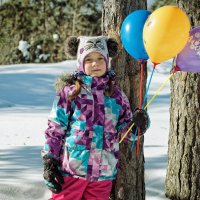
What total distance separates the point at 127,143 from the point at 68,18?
821 inches

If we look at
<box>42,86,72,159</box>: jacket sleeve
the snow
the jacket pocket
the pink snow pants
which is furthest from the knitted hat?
the snow

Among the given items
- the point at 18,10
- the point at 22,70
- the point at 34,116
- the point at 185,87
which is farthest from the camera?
the point at 18,10

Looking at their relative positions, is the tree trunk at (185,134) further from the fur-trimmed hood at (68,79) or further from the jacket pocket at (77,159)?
the jacket pocket at (77,159)

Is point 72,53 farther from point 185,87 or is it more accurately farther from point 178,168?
point 178,168

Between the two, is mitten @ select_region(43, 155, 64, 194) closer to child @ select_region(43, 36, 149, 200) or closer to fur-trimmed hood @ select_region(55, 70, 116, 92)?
child @ select_region(43, 36, 149, 200)

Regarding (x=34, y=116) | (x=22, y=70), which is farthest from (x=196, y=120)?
(x=22, y=70)

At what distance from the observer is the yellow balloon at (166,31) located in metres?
2.38

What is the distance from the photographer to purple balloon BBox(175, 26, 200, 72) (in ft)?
8.51

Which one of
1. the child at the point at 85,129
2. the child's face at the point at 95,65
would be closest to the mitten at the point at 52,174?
the child at the point at 85,129

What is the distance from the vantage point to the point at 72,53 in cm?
263

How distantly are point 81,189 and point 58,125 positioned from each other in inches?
15.6

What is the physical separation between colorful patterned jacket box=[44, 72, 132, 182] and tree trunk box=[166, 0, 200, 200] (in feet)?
3.16

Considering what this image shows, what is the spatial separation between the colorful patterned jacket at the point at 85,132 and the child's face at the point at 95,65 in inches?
1.1

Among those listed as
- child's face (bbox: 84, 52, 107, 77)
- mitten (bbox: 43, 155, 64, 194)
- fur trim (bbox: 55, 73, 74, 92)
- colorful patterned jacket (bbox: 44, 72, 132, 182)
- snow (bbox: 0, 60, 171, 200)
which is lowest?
snow (bbox: 0, 60, 171, 200)
